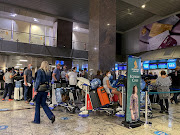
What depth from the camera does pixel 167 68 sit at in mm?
12000

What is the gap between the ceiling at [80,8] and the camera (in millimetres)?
11344

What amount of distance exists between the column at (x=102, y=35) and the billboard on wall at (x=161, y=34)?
739cm

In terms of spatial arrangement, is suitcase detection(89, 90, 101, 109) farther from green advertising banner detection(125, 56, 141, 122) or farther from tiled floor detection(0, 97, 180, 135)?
green advertising banner detection(125, 56, 141, 122)

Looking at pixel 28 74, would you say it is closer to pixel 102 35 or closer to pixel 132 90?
pixel 102 35

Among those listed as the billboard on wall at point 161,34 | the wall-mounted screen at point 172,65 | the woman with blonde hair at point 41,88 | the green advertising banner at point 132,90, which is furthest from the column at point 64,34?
the green advertising banner at point 132,90

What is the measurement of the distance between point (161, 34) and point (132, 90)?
1154 cm

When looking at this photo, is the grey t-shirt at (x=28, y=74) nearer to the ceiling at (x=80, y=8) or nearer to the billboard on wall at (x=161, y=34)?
the ceiling at (x=80, y=8)

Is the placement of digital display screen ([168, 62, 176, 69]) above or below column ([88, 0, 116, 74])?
below

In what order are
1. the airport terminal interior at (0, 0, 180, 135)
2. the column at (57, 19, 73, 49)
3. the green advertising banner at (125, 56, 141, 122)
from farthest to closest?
the column at (57, 19, 73, 49)
the airport terminal interior at (0, 0, 180, 135)
the green advertising banner at (125, 56, 141, 122)

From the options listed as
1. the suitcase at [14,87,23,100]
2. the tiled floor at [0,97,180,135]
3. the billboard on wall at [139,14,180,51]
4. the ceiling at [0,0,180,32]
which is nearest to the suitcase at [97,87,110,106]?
the tiled floor at [0,97,180,135]

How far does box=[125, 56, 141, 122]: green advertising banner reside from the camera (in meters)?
3.71

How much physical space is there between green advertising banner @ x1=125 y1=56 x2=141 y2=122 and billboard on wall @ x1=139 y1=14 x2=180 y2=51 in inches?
407

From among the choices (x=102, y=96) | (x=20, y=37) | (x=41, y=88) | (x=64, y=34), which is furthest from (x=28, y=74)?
(x=64, y=34)

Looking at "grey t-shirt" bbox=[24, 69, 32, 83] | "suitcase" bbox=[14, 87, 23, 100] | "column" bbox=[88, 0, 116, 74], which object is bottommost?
"suitcase" bbox=[14, 87, 23, 100]
